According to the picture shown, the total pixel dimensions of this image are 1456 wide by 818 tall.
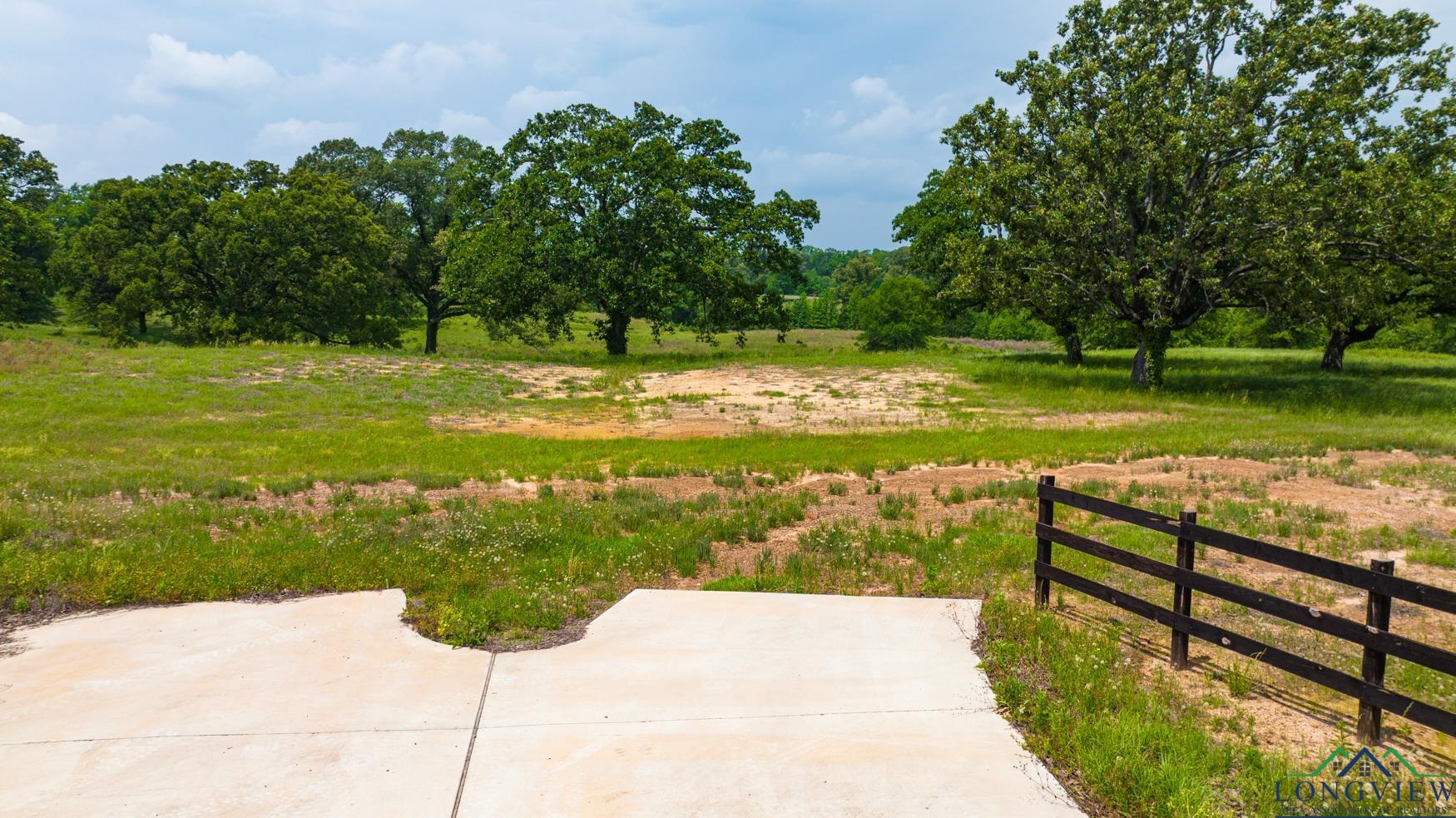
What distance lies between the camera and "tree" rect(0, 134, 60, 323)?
2030 inches

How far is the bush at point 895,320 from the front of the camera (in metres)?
76.9

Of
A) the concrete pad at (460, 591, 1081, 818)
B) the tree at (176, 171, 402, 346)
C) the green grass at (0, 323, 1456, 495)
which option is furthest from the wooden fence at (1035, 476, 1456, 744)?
the tree at (176, 171, 402, 346)

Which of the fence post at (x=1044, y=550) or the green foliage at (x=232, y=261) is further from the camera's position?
the green foliage at (x=232, y=261)

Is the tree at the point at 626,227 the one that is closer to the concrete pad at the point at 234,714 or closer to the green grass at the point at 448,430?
the green grass at the point at 448,430

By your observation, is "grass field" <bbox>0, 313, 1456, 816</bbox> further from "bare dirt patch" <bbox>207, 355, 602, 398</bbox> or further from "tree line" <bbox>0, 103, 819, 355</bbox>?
"tree line" <bbox>0, 103, 819, 355</bbox>

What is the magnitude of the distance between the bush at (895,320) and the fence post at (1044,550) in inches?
2747

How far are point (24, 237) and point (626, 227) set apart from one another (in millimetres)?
51018

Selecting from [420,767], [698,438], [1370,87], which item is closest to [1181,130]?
[1370,87]

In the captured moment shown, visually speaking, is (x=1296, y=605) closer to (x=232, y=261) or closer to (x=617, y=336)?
(x=617, y=336)

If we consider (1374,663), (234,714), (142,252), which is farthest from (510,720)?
(142,252)

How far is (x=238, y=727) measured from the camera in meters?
5.17

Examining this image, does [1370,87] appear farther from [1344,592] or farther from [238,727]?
[238,727]

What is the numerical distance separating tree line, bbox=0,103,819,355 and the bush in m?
31.2

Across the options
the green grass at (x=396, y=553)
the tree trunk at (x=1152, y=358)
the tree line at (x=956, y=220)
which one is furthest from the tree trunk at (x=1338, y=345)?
the green grass at (x=396, y=553)
